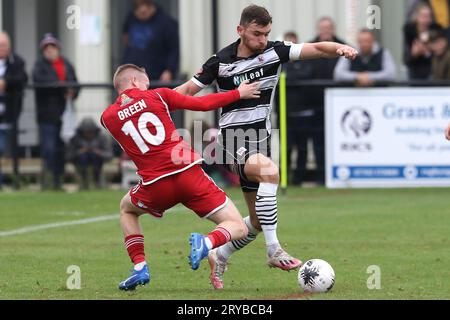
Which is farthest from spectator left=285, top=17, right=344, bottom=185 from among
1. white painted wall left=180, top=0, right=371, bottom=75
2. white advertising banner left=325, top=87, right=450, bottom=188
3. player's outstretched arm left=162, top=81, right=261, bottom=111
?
player's outstretched arm left=162, top=81, right=261, bottom=111

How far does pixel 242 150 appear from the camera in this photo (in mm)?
9859

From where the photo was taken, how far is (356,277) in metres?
9.99

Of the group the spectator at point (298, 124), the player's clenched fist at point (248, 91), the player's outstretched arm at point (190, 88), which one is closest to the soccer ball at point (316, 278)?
the player's clenched fist at point (248, 91)

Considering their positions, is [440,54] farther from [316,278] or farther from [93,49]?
[316,278]

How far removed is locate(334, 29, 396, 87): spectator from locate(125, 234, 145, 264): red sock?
9.38 m

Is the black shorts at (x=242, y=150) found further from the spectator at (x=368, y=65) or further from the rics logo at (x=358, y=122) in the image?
the spectator at (x=368, y=65)

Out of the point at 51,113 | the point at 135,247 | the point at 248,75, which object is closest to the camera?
the point at 135,247

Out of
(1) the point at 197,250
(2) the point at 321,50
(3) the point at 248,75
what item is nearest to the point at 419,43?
(2) the point at 321,50

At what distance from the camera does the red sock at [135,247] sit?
30.3 ft

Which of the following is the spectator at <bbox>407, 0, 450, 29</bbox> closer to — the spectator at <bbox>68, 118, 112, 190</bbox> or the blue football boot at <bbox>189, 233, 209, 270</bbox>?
the spectator at <bbox>68, 118, 112, 190</bbox>

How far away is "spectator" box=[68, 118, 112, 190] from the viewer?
1856 centimetres

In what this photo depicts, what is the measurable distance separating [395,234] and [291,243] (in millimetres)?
1305

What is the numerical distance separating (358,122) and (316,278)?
9.06 meters

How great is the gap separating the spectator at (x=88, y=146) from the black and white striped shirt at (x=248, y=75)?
8799mm
